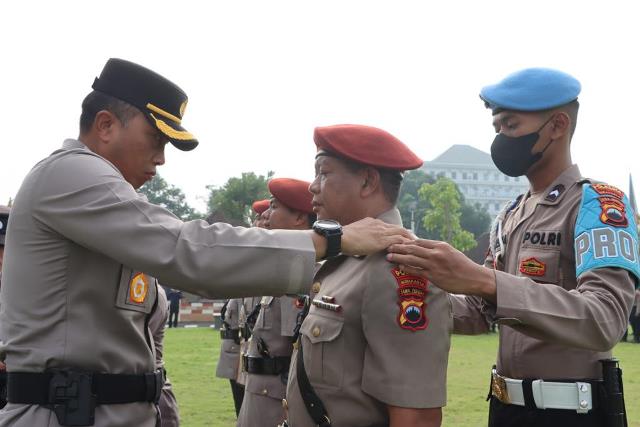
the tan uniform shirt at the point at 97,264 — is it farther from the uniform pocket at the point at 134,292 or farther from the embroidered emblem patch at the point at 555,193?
the embroidered emblem patch at the point at 555,193

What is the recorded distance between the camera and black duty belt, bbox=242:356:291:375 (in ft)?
17.6

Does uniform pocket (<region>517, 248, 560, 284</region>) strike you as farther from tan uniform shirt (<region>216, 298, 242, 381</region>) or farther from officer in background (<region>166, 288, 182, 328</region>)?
officer in background (<region>166, 288, 182, 328</region>)

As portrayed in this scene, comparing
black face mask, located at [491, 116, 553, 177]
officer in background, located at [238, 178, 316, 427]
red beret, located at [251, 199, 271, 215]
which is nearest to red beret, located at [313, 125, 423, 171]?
black face mask, located at [491, 116, 553, 177]

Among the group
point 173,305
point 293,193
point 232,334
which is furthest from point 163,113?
point 173,305

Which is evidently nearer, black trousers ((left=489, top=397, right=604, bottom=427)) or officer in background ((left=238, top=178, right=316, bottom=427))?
black trousers ((left=489, top=397, right=604, bottom=427))

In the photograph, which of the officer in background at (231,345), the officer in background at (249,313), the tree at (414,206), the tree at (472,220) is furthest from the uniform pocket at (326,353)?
the tree at (472,220)

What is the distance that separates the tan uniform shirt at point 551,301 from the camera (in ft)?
8.63

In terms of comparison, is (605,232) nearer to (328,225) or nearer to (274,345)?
(328,225)

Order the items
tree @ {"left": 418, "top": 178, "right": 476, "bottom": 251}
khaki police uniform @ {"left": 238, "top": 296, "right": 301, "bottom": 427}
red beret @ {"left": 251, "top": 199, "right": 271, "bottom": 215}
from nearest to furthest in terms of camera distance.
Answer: khaki police uniform @ {"left": 238, "top": 296, "right": 301, "bottom": 427} < red beret @ {"left": 251, "top": 199, "right": 271, "bottom": 215} < tree @ {"left": 418, "top": 178, "right": 476, "bottom": 251}

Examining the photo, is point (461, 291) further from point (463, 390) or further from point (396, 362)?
point (463, 390)

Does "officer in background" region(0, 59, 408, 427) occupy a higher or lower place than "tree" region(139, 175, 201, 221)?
lower

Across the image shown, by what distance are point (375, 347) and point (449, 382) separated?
9.62 metres

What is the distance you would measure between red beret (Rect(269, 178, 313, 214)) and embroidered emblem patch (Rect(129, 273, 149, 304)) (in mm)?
3263

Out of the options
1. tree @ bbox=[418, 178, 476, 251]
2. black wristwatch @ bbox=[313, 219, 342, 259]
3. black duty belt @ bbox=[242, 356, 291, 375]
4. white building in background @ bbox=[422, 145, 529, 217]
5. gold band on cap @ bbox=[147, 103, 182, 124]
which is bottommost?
black duty belt @ bbox=[242, 356, 291, 375]
